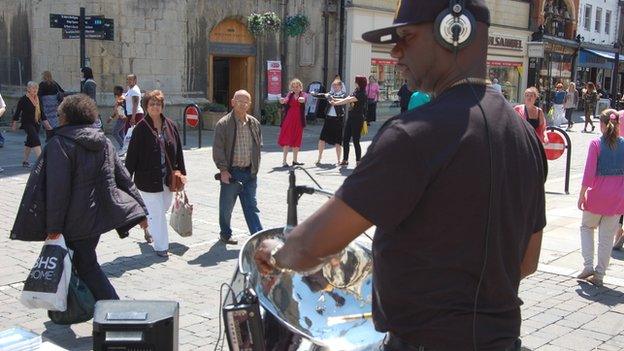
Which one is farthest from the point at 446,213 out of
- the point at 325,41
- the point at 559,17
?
the point at 559,17

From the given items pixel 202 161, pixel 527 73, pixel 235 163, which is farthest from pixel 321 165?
pixel 527 73

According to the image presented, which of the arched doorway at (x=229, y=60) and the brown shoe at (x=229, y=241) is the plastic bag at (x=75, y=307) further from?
the arched doorway at (x=229, y=60)

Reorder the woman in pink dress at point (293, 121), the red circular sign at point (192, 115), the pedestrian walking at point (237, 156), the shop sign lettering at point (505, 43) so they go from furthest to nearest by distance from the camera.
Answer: the shop sign lettering at point (505, 43)
the red circular sign at point (192, 115)
the woman in pink dress at point (293, 121)
the pedestrian walking at point (237, 156)

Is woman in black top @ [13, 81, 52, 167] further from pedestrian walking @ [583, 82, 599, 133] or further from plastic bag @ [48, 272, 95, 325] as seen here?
pedestrian walking @ [583, 82, 599, 133]

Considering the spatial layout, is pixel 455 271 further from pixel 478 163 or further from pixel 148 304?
pixel 148 304

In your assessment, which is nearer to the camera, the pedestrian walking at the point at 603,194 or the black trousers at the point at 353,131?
the pedestrian walking at the point at 603,194

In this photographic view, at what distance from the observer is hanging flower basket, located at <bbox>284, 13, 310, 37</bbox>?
71.8 ft

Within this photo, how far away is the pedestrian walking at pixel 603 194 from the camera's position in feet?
22.0

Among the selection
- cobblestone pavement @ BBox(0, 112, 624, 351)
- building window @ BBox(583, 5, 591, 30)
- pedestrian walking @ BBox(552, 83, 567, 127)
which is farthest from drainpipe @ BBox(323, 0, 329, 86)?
building window @ BBox(583, 5, 591, 30)

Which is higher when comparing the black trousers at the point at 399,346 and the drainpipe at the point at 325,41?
the drainpipe at the point at 325,41

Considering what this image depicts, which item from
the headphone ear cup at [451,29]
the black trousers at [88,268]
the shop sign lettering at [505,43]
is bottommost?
the black trousers at [88,268]

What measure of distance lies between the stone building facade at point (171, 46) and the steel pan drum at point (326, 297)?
16.2 meters

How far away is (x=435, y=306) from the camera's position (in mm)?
1989

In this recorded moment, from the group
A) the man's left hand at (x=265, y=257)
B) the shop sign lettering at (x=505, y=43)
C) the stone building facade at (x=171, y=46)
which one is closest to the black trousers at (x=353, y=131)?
the stone building facade at (x=171, y=46)
